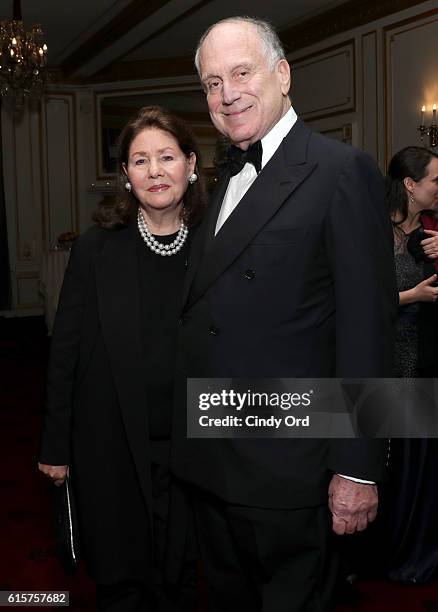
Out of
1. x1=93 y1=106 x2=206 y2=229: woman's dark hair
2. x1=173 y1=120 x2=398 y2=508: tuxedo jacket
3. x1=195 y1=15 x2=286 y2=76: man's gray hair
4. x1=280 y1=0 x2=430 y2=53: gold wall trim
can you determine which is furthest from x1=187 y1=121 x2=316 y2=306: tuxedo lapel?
x1=280 y1=0 x2=430 y2=53: gold wall trim

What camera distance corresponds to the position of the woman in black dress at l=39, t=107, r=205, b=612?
1857mm

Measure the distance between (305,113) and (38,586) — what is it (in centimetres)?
676

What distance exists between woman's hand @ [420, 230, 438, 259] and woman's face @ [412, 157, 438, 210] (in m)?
0.13

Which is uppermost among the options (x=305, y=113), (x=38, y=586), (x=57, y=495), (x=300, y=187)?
(x=305, y=113)

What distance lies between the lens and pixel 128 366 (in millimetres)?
1841

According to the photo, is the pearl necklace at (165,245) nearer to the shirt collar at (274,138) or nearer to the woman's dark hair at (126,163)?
the woman's dark hair at (126,163)

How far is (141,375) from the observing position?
6.03 feet

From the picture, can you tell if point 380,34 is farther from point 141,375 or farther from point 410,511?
point 141,375

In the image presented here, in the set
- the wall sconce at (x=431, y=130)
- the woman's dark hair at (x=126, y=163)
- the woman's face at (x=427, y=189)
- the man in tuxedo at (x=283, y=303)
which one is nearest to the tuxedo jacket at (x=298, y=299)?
the man in tuxedo at (x=283, y=303)

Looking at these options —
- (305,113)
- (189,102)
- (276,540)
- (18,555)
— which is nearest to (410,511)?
(276,540)

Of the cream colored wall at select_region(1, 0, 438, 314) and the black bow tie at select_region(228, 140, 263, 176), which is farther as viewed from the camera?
the cream colored wall at select_region(1, 0, 438, 314)

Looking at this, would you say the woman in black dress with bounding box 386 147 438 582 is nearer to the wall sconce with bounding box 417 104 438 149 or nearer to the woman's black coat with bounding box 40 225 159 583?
the woman's black coat with bounding box 40 225 159 583

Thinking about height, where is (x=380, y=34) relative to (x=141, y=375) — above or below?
above

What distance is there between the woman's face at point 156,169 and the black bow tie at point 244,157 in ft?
0.79
